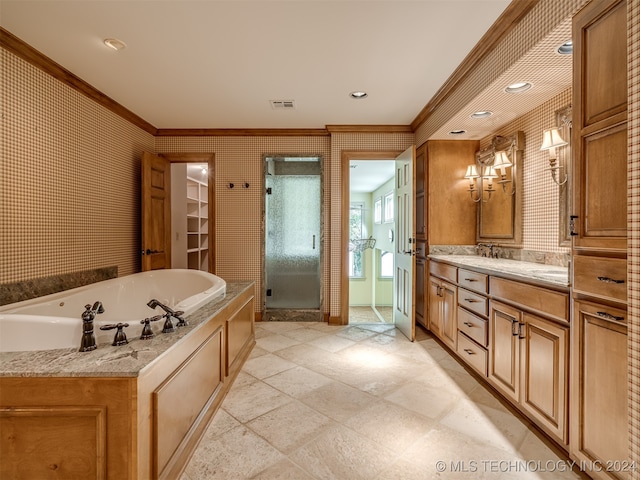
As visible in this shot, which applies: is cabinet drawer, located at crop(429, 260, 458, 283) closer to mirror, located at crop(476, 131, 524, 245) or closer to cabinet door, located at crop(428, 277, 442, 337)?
cabinet door, located at crop(428, 277, 442, 337)

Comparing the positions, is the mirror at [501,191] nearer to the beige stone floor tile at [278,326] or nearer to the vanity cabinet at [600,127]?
the vanity cabinet at [600,127]

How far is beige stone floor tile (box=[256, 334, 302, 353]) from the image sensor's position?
3006mm

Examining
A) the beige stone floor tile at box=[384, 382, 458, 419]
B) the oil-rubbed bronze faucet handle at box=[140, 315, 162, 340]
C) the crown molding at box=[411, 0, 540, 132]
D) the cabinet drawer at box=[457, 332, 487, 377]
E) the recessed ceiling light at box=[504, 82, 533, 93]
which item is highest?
the crown molding at box=[411, 0, 540, 132]

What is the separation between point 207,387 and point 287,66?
93.4 inches

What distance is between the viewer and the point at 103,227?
299 centimetres

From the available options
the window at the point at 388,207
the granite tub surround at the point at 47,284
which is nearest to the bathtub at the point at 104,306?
the granite tub surround at the point at 47,284

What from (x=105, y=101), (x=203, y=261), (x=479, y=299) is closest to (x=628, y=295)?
(x=479, y=299)

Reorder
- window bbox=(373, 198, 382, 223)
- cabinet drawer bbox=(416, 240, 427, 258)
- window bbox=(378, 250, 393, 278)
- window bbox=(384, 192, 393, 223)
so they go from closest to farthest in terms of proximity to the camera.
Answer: cabinet drawer bbox=(416, 240, 427, 258)
window bbox=(384, 192, 393, 223)
window bbox=(378, 250, 393, 278)
window bbox=(373, 198, 382, 223)

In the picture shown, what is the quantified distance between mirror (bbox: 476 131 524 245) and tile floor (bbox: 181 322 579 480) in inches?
51.5

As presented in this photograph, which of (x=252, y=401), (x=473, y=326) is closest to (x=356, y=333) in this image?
(x=473, y=326)

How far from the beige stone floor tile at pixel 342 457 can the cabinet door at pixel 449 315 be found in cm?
142

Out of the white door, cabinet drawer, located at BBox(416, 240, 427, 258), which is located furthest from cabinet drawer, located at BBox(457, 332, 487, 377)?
cabinet drawer, located at BBox(416, 240, 427, 258)

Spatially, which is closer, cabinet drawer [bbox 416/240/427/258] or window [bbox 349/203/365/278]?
cabinet drawer [bbox 416/240/427/258]

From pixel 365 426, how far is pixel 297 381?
0.70 m
